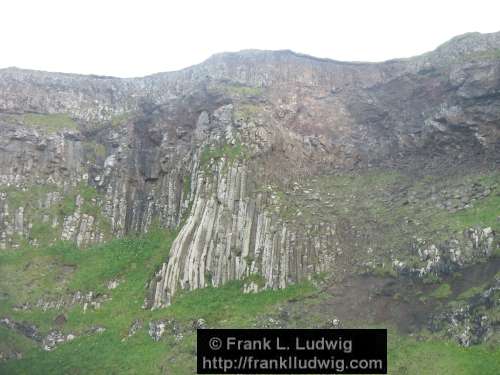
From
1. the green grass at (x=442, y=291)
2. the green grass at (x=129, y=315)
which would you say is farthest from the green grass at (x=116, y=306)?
the green grass at (x=442, y=291)

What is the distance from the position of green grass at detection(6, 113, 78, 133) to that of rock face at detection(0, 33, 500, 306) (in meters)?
0.19

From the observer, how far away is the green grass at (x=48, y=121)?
1905 inches

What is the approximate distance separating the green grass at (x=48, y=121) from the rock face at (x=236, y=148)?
0.19m

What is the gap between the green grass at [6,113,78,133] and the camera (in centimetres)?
4838

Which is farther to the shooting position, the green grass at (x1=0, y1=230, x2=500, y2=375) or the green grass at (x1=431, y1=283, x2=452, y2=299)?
the green grass at (x1=431, y1=283, x2=452, y2=299)

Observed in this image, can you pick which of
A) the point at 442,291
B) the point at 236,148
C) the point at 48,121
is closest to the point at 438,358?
the point at 442,291

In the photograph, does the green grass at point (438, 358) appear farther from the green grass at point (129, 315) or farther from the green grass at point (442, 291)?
the green grass at point (442, 291)

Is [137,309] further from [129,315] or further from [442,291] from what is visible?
[442,291]

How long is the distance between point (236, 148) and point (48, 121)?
69.4 ft

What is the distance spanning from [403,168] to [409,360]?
20135 millimetres

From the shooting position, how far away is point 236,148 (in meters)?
42.2

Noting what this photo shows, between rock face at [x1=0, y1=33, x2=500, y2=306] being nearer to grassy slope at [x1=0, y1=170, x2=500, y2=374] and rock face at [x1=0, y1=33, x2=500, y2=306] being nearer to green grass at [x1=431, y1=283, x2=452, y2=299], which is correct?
grassy slope at [x1=0, y1=170, x2=500, y2=374]

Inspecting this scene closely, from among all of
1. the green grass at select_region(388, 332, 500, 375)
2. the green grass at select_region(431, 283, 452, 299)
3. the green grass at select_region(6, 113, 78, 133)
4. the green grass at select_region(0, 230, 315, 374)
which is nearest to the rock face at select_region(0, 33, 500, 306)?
the green grass at select_region(6, 113, 78, 133)

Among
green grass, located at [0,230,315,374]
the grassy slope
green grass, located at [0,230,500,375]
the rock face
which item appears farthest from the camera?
the rock face
